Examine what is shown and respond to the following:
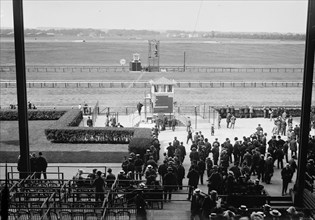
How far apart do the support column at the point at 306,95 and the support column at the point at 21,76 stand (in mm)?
6470

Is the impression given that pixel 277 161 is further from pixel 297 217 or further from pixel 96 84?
pixel 96 84

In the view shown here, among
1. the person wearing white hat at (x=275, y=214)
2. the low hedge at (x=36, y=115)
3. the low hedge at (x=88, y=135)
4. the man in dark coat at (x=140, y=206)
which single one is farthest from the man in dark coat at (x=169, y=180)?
the low hedge at (x=36, y=115)

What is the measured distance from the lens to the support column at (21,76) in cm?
1008

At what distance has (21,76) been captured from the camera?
409 inches

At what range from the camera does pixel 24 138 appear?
418 inches

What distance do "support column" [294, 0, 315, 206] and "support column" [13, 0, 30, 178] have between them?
6470 mm

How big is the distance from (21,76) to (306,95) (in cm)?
665

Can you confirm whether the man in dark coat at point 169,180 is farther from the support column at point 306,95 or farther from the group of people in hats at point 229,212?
the support column at point 306,95

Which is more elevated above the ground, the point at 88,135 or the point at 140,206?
the point at 140,206

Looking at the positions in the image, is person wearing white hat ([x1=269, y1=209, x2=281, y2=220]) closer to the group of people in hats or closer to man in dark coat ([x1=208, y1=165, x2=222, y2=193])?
the group of people in hats

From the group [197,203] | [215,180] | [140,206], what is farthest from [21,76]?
[215,180]

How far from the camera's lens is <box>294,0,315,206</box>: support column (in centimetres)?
980

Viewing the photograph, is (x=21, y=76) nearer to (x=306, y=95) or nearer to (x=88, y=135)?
(x=306, y=95)

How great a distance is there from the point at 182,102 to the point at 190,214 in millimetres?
25232
